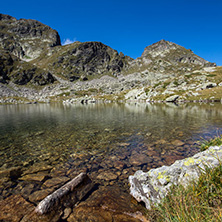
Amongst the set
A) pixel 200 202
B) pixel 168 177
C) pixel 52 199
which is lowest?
pixel 52 199

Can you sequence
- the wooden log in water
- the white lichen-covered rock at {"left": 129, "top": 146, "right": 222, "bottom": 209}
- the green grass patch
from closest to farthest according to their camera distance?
the green grass patch, the white lichen-covered rock at {"left": 129, "top": 146, "right": 222, "bottom": 209}, the wooden log in water

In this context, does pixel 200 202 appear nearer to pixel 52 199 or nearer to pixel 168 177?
pixel 168 177

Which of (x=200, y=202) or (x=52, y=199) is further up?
(x=200, y=202)

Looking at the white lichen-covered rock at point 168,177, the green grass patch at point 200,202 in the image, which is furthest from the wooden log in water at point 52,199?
the green grass patch at point 200,202

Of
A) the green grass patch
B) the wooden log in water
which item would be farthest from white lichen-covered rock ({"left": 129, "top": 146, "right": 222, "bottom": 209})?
the wooden log in water

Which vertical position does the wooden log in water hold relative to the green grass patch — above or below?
below

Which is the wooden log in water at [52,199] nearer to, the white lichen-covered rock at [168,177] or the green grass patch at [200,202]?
the white lichen-covered rock at [168,177]

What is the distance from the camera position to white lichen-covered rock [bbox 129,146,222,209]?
4742 mm

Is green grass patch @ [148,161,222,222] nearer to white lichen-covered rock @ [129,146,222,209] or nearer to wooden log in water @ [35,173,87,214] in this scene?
white lichen-covered rock @ [129,146,222,209]

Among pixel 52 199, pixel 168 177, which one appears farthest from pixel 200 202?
pixel 52 199

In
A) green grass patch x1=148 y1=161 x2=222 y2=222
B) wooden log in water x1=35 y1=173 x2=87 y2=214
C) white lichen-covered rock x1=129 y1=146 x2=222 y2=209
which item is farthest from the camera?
wooden log in water x1=35 y1=173 x2=87 y2=214

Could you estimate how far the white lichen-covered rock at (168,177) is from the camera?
4742mm

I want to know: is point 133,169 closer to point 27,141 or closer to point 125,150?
point 125,150

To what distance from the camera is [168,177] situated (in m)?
5.19
